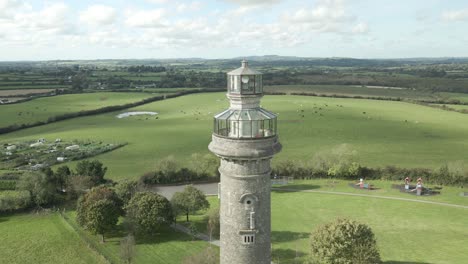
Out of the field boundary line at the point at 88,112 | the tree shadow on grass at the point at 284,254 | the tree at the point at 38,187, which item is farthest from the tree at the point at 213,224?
the field boundary line at the point at 88,112

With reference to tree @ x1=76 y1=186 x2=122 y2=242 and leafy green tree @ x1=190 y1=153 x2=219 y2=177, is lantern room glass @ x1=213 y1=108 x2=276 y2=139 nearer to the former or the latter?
tree @ x1=76 y1=186 x2=122 y2=242

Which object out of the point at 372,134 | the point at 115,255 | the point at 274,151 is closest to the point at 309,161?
the point at 372,134

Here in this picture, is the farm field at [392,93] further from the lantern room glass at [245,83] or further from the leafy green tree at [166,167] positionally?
the lantern room glass at [245,83]

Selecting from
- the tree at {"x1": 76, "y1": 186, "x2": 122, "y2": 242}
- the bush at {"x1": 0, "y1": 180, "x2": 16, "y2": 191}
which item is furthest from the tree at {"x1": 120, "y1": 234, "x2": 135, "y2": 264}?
the bush at {"x1": 0, "y1": 180, "x2": 16, "y2": 191}

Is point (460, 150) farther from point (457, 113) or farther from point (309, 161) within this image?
point (457, 113)

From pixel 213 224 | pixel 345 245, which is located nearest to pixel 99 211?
pixel 213 224

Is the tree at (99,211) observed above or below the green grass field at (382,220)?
above
